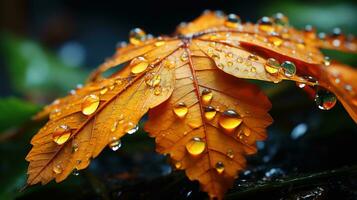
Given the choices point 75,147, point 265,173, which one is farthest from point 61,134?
point 265,173

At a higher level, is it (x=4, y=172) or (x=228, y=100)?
(x=228, y=100)

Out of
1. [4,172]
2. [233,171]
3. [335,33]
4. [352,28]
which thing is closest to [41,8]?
[352,28]

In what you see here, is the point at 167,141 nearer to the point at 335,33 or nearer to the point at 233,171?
the point at 233,171

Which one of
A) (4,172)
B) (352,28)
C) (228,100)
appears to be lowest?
(352,28)

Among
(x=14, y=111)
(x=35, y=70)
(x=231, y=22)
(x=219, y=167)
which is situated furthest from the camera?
(x=35, y=70)

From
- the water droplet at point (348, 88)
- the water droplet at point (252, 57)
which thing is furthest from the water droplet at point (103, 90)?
the water droplet at point (348, 88)

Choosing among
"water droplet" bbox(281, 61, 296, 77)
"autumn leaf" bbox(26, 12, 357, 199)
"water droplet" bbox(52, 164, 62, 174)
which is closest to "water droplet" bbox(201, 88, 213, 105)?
"autumn leaf" bbox(26, 12, 357, 199)

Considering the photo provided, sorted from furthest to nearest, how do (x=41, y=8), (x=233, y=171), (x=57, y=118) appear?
(x=41, y=8), (x=57, y=118), (x=233, y=171)

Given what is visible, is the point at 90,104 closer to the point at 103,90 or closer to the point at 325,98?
the point at 103,90
